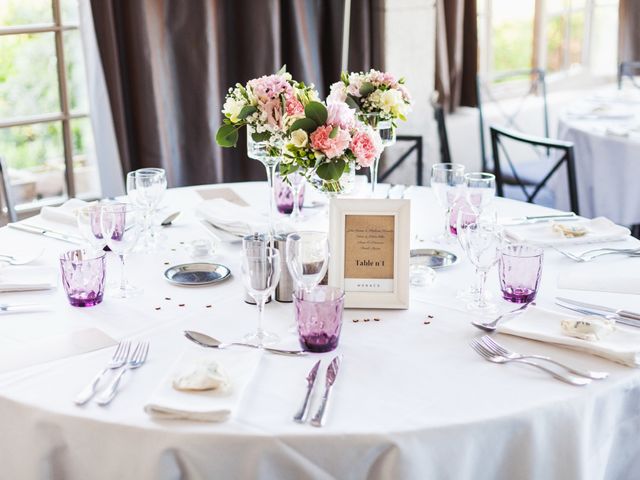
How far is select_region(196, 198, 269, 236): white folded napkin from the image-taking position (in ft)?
7.06

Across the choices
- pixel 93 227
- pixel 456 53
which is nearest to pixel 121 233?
pixel 93 227

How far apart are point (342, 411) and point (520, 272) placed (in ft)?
2.04

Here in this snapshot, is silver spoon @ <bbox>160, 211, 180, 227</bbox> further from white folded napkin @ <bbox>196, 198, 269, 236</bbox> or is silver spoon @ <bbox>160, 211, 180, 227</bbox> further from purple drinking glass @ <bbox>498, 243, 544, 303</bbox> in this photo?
purple drinking glass @ <bbox>498, 243, 544, 303</bbox>

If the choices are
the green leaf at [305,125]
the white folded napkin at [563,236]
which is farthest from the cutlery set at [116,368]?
the white folded napkin at [563,236]

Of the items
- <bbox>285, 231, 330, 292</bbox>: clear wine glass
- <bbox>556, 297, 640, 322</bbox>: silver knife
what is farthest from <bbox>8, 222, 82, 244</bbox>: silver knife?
<bbox>556, 297, 640, 322</bbox>: silver knife

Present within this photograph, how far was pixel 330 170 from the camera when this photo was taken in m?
1.79

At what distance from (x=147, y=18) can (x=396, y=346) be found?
2239mm

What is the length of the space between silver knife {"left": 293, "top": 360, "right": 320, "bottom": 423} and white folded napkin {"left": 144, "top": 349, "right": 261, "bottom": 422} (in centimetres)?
10

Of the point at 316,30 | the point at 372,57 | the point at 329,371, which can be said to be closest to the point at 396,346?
the point at 329,371

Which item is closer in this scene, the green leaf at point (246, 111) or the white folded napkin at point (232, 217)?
the green leaf at point (246, 111)

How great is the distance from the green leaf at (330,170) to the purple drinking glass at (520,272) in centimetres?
37

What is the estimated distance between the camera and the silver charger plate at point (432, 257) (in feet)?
6.59

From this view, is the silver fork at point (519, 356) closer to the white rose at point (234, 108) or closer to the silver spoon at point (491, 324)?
the silver spoon at point (491, 324)

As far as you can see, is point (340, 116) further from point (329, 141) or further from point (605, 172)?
point (605, 172)
